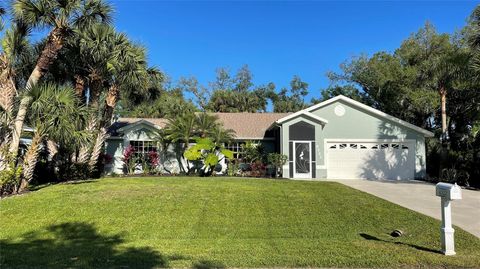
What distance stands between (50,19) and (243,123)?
13.7 meters

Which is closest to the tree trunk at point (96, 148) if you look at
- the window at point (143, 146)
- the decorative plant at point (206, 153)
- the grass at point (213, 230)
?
the window at point (143, 146)

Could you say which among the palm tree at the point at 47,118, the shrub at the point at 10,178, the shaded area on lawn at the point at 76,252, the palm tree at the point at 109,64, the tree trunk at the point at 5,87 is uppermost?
the palm tree at the point at 109,64

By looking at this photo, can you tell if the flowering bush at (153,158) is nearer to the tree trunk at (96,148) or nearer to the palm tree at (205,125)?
the palm tree at (205,125)

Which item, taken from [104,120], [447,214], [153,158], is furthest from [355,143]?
[447,214]

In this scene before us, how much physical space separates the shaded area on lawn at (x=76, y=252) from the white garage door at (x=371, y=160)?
1539 cm

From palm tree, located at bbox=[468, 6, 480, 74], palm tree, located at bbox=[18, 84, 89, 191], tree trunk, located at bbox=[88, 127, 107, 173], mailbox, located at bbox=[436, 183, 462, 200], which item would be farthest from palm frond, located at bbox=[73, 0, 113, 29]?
palm tree, located at bbox=[468, 6, 480, 74]

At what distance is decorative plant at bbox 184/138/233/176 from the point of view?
1936 cm

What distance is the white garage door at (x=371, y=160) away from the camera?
21.3 m

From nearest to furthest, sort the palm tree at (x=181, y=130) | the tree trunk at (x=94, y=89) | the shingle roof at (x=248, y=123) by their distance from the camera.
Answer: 1. the tree trunk at (x=94, y=89)
2. the palm tree at (x=181, y=130)
3. the shingle roof at (x=248, y=123)

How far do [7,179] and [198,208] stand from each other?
656 cm

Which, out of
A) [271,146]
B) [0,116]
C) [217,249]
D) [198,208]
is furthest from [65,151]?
[217,249]

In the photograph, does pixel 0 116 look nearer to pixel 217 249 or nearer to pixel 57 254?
pixel 57 254

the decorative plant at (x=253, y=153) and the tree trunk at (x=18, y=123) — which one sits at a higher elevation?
the tree trunk at (x=18, y=123)

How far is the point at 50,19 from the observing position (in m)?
13.5
